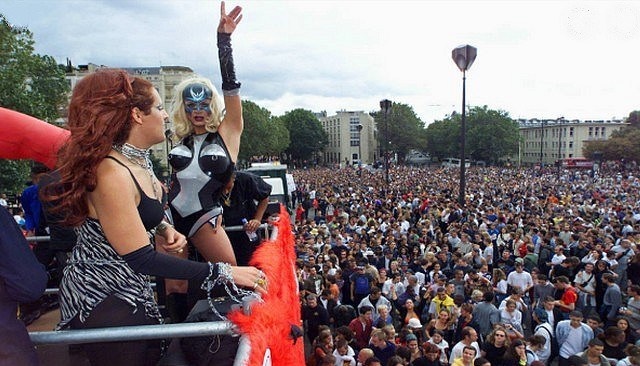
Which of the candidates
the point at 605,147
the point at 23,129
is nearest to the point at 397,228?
the point at 23,129

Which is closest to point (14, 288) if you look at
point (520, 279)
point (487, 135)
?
point (520, 279)

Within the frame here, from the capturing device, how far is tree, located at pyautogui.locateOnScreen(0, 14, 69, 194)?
22.1 metres

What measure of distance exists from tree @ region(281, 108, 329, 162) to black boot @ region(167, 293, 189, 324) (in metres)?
99.4

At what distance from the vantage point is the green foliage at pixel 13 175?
22806mm

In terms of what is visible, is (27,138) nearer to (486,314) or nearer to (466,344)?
(466,344)

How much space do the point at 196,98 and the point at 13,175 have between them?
25292mm

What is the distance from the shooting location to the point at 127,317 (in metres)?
1.83

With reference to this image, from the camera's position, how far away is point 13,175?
76.3ft

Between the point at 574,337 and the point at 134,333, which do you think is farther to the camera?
the point at 574,337

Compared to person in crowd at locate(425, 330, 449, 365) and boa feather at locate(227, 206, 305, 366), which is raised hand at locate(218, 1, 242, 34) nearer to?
boa feather at locate(227, 206, 305, 366)

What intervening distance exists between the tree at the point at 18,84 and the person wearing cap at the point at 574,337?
22.1 metres

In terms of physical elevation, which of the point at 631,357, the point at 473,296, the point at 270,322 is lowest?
the point at 631,357

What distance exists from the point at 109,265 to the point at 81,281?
132 mm

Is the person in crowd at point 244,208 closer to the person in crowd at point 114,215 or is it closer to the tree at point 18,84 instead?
the person in crowd at point 114,215
